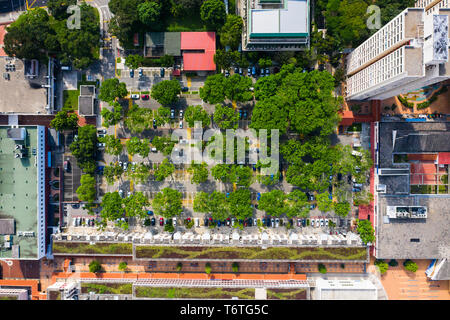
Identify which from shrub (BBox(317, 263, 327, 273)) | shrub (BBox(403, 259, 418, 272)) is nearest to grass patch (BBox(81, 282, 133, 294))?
shrub (BBox(317, 263, 327, 273))

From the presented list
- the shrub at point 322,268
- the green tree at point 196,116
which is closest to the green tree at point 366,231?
the shrub at point 322,268

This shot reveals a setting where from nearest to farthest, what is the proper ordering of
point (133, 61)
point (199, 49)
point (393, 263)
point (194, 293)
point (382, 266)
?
point (194, 293) < point (133, 61) < point (199, 49) < point (382, 266) < point (393, 263)

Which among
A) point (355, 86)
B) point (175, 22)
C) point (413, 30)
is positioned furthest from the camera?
point (175, 22)

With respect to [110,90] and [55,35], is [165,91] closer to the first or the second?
[110,90]

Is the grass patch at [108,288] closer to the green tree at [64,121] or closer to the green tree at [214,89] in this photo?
the green tree at [64,121]

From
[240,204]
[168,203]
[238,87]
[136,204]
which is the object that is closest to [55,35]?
[136,204]

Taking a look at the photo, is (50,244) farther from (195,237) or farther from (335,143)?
(335,143)

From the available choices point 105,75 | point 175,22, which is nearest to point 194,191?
point 105,75
